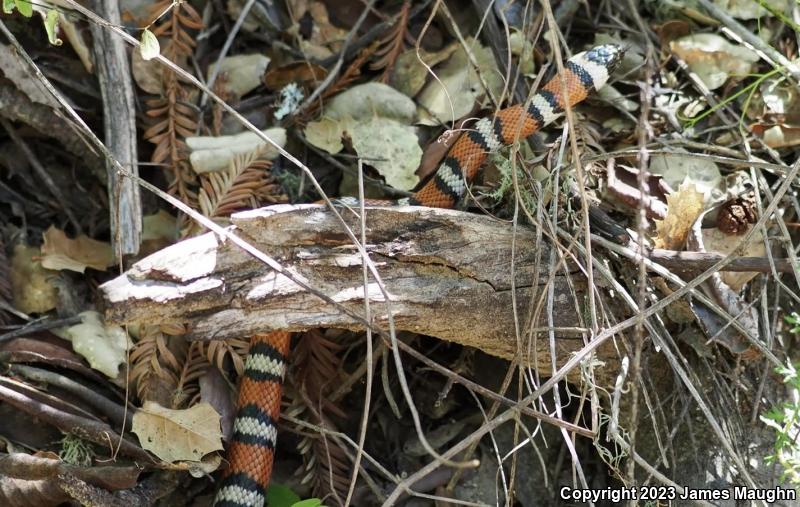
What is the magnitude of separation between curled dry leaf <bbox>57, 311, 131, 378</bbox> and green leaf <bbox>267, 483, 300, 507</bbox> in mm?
751

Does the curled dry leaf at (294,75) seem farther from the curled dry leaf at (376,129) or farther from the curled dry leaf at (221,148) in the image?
the curled dry leaf at (221,148)

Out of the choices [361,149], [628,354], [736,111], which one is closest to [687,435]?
[628,354]

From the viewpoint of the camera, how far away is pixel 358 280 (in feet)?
7.90

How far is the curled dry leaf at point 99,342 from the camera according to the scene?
2766mm

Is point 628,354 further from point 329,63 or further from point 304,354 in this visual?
point 329,63

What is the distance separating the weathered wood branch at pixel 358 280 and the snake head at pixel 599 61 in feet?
3.73

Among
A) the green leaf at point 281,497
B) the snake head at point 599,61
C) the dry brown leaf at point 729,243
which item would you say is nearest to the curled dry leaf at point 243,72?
the snake head at point 599,61

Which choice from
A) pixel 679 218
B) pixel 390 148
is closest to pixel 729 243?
pixel 679 218

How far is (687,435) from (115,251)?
234cm

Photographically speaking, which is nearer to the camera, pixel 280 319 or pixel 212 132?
pixel 280 319

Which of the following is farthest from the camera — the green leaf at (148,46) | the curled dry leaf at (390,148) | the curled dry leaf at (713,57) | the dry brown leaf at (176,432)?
the curled dry leaf at (713,57)

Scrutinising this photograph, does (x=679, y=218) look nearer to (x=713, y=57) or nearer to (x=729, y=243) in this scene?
(x=729, y=243)

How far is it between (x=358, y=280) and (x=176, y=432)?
0.89m

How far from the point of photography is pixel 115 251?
294 centimetres
